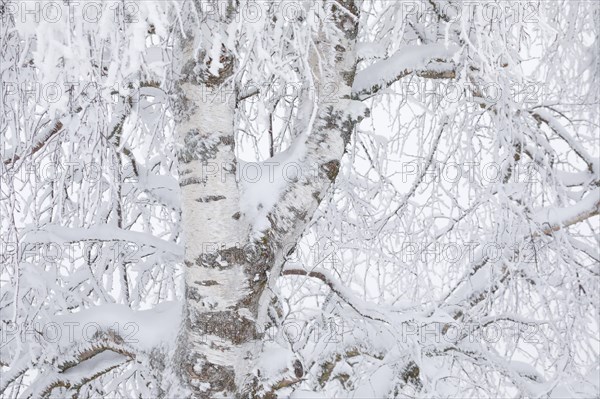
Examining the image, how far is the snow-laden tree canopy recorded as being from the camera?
6.23ft

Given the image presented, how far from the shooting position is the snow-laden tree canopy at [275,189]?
1.90 m

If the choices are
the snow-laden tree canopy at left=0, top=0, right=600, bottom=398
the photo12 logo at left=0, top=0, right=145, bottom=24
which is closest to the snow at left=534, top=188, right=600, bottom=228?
the snow-laden tree canopy at left=0, top=0, right=600, bottom=398

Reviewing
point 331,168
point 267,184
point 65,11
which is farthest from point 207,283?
point 65,11

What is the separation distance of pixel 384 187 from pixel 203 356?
1.81 meters

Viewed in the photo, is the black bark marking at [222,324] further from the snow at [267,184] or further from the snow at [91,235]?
the snow at [91,235]

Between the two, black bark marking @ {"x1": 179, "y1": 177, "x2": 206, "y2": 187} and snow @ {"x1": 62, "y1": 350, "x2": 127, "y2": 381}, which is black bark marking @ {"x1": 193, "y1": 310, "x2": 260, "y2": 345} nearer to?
black bark marking @ {"x1": 179, "y1": 177, "x2": 206, "y2": 187}

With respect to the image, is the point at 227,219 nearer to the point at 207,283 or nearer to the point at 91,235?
the point at 207,283

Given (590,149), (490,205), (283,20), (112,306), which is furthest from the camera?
(590,149)

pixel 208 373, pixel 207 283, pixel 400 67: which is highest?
pixel 400 67


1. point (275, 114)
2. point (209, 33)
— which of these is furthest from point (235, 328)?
point (275, 114)

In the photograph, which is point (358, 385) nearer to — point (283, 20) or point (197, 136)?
point (197, 136)

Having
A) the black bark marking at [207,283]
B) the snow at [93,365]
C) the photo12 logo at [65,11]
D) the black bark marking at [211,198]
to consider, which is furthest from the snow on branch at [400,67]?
the snow at [93,365]

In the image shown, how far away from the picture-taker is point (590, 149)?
442 cm

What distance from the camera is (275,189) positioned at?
2.37 m
